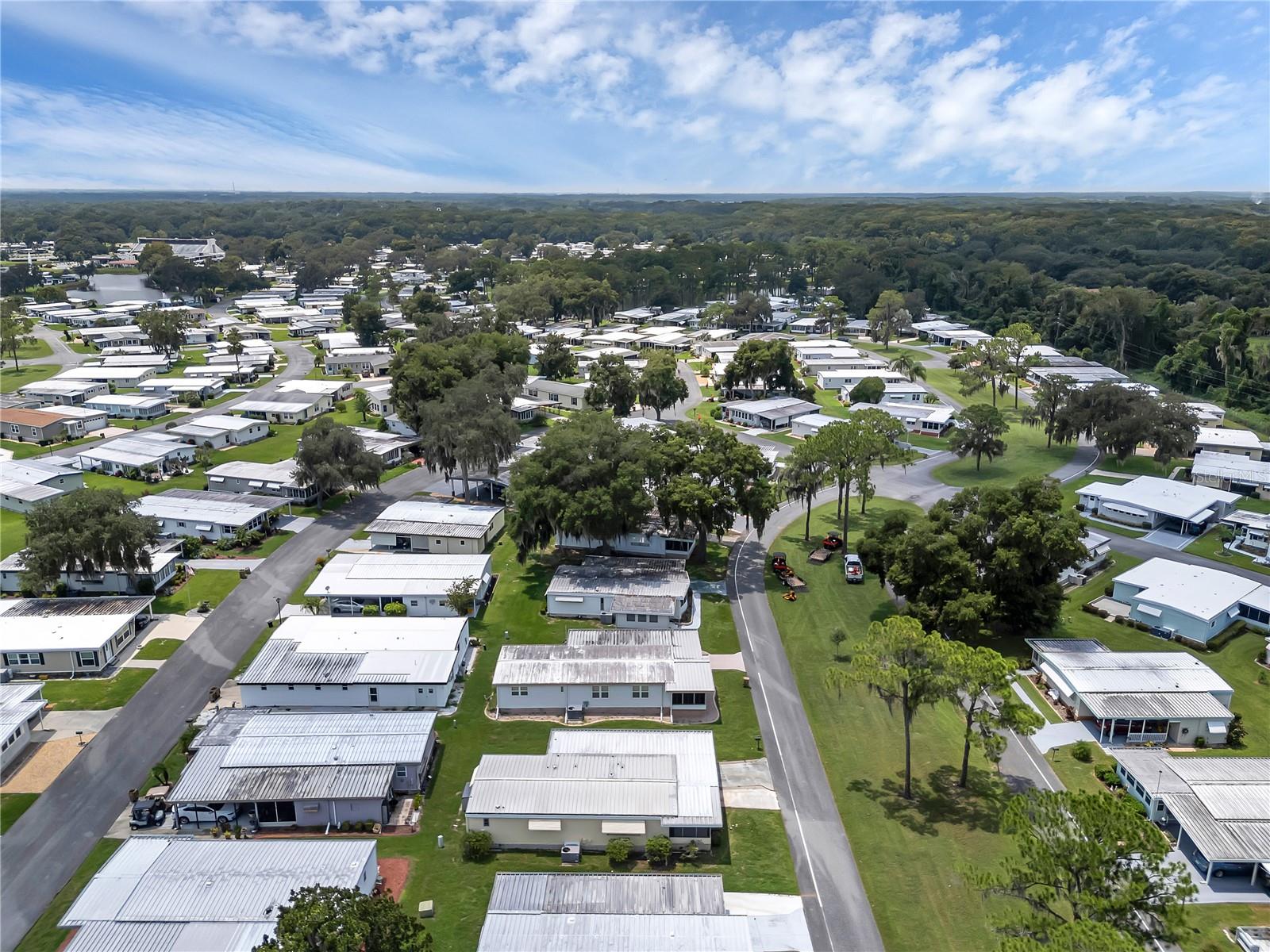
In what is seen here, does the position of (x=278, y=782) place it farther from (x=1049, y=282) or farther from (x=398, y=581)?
(x=1049, y=282)

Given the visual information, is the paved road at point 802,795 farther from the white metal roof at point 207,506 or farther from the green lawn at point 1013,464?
the white metal roof at point 207,506

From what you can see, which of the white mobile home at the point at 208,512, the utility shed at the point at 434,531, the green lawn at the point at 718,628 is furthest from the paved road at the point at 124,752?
the green lawn at the point at 718,628

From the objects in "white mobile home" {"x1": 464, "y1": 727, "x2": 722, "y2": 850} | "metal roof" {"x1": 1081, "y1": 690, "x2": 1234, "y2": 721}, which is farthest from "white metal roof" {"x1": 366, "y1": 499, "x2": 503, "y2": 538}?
"metal roof" {"x1": 1081, "y1": 690, "x2": 1234, "y2": 721}

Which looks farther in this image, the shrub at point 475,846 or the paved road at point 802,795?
the shrub at point 475,846

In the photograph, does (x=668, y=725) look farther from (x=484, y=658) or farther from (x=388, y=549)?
(x=388, y=549)

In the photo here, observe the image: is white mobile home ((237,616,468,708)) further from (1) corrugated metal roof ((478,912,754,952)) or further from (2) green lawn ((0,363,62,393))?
(2) green lawn ((0,363,62,393))

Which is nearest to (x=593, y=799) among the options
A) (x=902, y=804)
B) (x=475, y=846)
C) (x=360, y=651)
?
(x=475, y=846)
